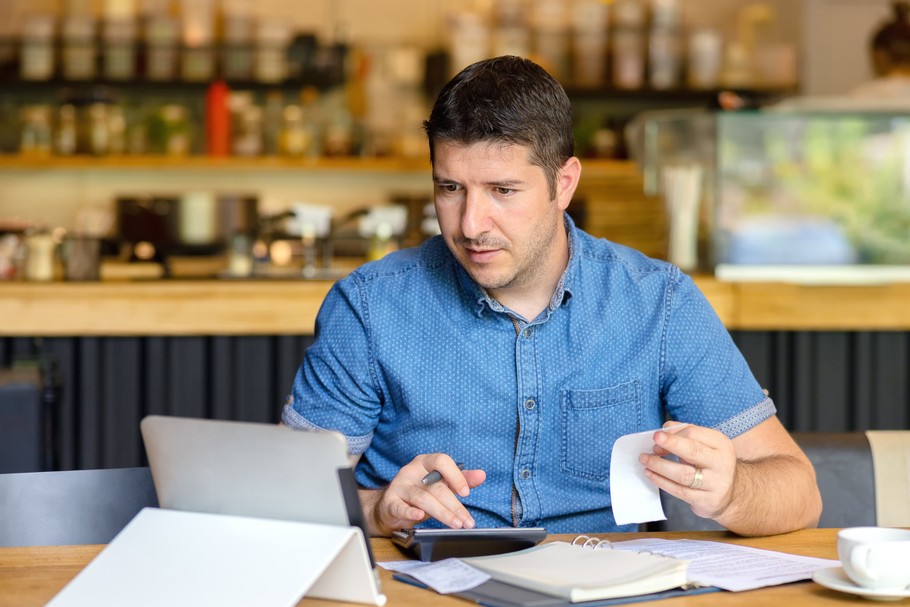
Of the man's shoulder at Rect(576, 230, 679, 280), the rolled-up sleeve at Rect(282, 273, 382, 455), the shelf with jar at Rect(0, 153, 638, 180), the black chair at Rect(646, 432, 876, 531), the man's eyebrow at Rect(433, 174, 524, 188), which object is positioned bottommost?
the black chair at Rect(646, 432, 876, 531)

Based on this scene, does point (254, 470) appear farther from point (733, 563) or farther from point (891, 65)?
point (891, 65)

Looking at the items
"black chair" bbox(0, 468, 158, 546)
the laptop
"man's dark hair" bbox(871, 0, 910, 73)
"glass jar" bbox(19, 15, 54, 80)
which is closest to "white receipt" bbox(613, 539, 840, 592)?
the laptop

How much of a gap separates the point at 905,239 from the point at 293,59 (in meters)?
3.11

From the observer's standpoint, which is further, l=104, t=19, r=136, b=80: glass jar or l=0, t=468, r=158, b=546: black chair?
l=104, t=19, r=136, b=80: glass jar

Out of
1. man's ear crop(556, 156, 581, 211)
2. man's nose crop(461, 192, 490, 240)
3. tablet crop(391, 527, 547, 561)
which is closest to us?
tablet crop(391, 527, 547, 561)

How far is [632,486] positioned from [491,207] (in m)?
0.43

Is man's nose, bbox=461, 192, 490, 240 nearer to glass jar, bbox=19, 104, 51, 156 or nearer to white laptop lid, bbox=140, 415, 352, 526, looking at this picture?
white laptop lid, bbox=140, 415, 352, 526

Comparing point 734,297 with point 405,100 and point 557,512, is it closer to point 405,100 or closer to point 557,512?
point 557,512

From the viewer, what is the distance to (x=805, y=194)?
3445 mm

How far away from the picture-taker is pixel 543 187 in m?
1.71

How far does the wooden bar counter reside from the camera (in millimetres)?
3342

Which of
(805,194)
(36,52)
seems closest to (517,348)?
(805,194)

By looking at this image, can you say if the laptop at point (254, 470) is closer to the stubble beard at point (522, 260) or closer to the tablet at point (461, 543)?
the tablet at point (461, 543)

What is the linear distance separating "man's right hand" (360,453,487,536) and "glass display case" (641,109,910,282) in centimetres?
214
